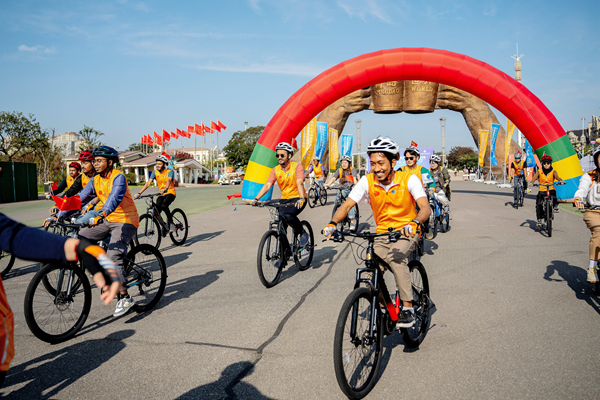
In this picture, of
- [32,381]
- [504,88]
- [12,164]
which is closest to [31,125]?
[12,164]

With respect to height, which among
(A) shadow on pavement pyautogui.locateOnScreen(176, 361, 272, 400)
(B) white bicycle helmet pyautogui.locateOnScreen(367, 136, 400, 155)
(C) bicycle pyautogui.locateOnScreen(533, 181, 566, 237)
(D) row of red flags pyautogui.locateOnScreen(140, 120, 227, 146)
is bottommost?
(A) shadow on pavement pyautogui.locateOnScreen(176, 361, 272, 400)

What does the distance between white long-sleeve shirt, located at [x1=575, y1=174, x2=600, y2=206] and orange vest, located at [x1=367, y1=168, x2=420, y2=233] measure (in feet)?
9.27

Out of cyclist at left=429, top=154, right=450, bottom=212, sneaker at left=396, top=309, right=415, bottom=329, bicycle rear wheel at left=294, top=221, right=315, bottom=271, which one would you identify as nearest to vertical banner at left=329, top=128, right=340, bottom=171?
cyclist at left=429, top=154, right=450, bottom=212

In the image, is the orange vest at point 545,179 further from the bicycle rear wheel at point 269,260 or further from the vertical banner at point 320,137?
the vertical banner at point 320,137

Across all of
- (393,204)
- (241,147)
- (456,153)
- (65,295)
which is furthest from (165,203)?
(456,153)

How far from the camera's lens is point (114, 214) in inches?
196

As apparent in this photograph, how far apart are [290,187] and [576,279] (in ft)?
14.8

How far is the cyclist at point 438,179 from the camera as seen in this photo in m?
9.91

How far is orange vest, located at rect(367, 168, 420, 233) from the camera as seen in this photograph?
12.2 feet

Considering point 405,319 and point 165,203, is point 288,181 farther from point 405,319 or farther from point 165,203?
point 405,319

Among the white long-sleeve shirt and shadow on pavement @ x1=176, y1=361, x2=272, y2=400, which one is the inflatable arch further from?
shadow on pavement @ x1=176, y1=361, x2=272, y2=400

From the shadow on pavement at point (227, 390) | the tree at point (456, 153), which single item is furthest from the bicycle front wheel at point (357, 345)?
the tree at point (456, 153)

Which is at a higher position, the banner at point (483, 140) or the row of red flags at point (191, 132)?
the row of red flags at point (191, 132)

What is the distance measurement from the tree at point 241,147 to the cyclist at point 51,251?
235 feet
